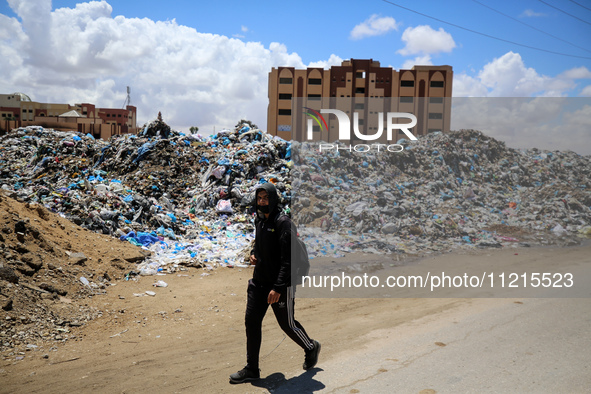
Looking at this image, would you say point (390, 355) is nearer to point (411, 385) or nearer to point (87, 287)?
point (411, 385)

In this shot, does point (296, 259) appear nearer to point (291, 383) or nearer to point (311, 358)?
point (311, 358)

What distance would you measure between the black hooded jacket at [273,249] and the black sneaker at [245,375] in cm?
69

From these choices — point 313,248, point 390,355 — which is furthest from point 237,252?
point 390,355

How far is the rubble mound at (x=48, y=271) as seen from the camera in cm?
450

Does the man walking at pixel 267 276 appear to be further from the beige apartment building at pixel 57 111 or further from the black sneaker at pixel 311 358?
the beige apartment building at pixel 57 111

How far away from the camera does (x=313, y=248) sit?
970 cm

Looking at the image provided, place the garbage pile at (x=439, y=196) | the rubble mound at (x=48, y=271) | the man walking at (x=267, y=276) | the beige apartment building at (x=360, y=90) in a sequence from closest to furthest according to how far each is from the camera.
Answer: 1. the man walking at (x=267, y=276)
2. the rubble mound at (x=48, y=271)
3. the garbage pile at (x=439, y=196)
4. the beige apartment building at (x=360, y=90)

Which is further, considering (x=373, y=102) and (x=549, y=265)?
(x=373, y=102)

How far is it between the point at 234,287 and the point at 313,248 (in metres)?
3.28

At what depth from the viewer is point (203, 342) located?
438 cm

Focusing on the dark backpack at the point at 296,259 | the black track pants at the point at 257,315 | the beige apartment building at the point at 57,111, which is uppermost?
the beige apartment building at the point at 57,111

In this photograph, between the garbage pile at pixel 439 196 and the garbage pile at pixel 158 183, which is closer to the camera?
the garbage pile at pixel 158 183

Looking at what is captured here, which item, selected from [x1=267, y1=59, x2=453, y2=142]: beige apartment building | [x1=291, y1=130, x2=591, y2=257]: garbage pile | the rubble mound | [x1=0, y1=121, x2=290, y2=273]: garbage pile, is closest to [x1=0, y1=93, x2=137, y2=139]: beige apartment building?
[x1=267, y1=59, x2=453, y2=142]: beige apartment building

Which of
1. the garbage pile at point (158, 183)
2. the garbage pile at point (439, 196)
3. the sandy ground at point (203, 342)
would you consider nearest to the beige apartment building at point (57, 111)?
the garbage pile at point (158, 183)
